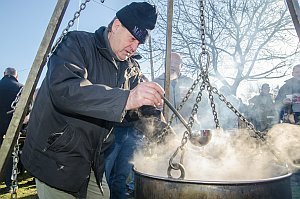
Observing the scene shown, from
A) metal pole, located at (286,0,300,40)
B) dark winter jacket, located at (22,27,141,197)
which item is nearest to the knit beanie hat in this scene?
dark winter jacket, located at (22,27,141,197)

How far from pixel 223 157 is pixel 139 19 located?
4.03 feet

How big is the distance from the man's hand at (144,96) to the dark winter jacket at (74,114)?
40 mm

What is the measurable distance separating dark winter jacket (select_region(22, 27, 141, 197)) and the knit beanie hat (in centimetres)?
22

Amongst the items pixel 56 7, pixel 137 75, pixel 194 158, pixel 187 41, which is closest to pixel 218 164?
pixel 194 158

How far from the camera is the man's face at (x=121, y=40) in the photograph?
2150 millimetres

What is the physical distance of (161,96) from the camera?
1.67m

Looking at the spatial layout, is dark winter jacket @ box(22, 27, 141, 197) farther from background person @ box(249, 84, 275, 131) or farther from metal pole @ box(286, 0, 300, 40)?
background person @ box(249, 84, 275, 131)

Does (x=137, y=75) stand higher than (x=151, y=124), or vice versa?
(x=137, y=75)

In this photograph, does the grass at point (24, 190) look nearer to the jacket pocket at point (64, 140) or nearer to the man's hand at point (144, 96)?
the jacket pocket at point (64, 140)

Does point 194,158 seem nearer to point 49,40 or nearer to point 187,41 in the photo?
point 49,40

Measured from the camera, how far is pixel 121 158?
362 centimetres

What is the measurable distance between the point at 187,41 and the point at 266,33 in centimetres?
323

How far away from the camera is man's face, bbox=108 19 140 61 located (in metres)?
2.15

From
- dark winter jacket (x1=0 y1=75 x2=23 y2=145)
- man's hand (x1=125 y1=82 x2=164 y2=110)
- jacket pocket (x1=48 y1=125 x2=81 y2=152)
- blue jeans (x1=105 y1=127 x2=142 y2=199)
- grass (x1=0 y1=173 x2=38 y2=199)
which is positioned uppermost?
dark winter jacket (x1=0 y1=75 x2=23 y2=145)
